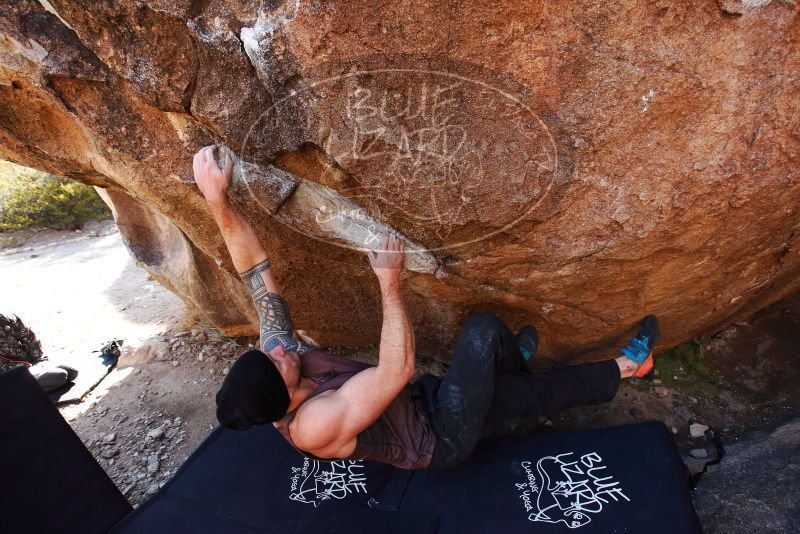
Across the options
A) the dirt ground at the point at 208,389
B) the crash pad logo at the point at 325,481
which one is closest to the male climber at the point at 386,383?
the crash pad logo at the point at 325,481

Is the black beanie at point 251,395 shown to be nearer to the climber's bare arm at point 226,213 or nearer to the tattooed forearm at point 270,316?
the tattooed forearm at point 270,316

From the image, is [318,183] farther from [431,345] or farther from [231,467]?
[231,467]

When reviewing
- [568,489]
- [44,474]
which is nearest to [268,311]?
[44,474]

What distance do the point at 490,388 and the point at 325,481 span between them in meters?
0.95

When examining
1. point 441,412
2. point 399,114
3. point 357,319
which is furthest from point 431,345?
point 399,114

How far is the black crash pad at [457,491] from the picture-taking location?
74.0 inches

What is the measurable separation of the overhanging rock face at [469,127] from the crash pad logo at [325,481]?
954 millimetres

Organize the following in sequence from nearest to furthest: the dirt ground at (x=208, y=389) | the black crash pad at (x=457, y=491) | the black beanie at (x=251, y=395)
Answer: the black beanie at (x=251, y=395)
the black crash pad at (x=457, y=491)
the dirt ground at (x=208, y=389)

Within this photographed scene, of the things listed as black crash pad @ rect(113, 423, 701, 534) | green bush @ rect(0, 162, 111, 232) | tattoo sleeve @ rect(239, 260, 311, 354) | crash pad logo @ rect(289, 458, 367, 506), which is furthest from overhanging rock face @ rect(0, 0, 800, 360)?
green bush @ rect(0, 162, 111, 232)

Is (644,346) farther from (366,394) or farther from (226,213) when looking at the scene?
(226,213)

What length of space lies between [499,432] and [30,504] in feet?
7.29

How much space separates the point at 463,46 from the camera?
4.62 feet

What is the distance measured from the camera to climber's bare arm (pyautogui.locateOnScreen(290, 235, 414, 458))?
173 cm

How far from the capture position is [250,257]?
207 cm
